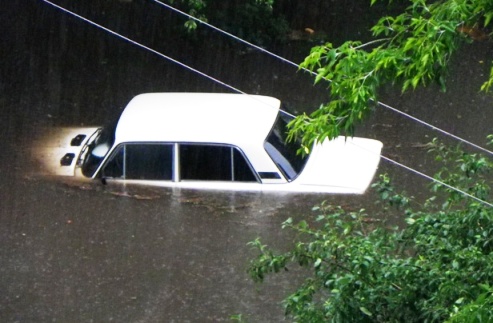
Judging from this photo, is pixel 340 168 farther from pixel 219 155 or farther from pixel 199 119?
pixel 199 119

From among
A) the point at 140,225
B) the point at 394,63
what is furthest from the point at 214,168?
the point at 394,63

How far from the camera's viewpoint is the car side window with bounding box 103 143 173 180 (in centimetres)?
938

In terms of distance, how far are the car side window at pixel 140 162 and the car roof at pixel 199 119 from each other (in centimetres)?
9

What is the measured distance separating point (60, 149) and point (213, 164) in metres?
2.42

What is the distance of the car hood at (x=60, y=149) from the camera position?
10.2m

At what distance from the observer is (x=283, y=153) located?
9.34m

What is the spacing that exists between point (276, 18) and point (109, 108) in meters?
5.11

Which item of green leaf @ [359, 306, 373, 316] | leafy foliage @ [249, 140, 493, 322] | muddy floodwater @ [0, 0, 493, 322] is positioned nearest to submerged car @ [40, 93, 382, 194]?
muddy floodwater @ [0, 0, 493, 322]

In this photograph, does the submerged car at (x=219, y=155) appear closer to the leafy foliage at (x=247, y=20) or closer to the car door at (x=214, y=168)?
the car door at (x=214, y=168)

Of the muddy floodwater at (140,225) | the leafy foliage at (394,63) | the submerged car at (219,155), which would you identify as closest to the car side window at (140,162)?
the submerged car at (219,155)

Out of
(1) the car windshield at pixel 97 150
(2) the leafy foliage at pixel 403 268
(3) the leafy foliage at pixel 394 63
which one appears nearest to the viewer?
(3) the leafy foliage at pixel 394 63

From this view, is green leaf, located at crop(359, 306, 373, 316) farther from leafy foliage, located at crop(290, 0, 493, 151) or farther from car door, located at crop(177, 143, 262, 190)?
car door, located at crop(177, 143, 262, 190)

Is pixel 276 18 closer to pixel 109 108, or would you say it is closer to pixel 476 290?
pixel 109 108

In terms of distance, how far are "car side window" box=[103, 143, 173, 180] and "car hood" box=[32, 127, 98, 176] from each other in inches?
27.0
